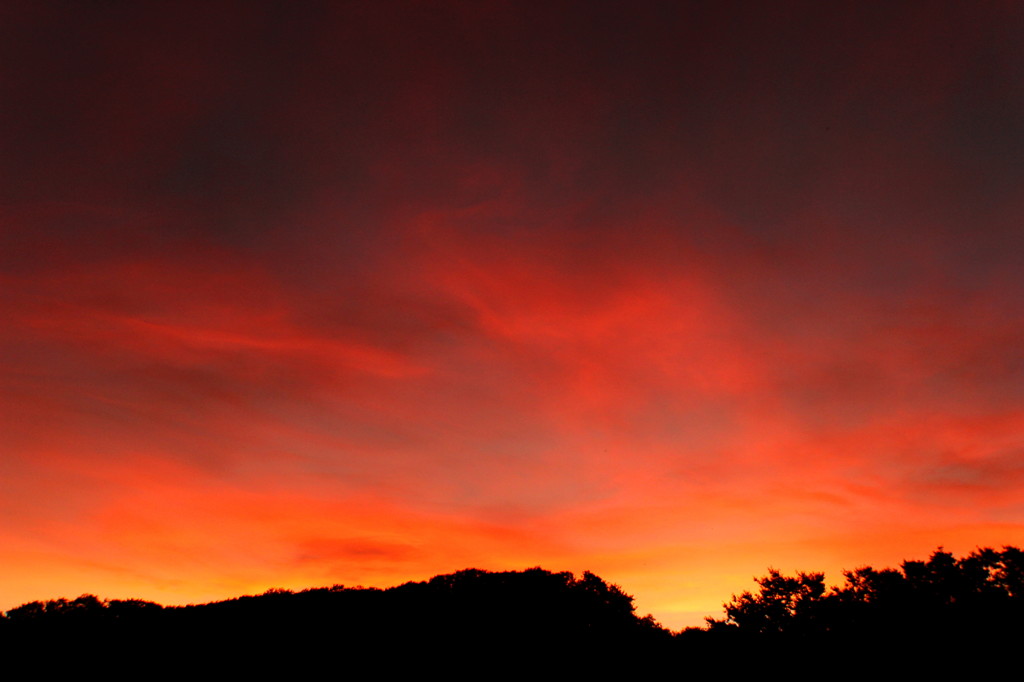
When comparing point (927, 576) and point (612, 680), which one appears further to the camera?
point (927, 576)

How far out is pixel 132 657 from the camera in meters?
38.0

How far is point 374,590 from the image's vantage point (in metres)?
47.2

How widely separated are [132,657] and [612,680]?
3295 cm

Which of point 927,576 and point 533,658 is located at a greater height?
point 927,576

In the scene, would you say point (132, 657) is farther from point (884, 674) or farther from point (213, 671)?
point (884, 674)

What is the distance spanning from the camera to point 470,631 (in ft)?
132

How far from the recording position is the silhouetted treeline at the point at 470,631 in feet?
125

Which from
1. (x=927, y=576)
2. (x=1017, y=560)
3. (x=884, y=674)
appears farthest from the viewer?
(x=927, y=576)

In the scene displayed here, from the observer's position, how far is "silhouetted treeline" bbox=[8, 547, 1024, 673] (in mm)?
38125

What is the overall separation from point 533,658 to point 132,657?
2755 cm

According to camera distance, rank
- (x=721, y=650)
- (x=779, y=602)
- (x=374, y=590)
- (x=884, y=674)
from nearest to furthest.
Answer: (x=884, y=674) → (x=721, y=650) → (x=374, y=590) → (x=779, y=602)

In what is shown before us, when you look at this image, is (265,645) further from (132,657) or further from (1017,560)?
(1017,560)

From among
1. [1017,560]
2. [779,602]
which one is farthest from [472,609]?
[1017,560]

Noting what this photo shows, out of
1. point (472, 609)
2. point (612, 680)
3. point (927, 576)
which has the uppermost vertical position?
point (927, 576)
